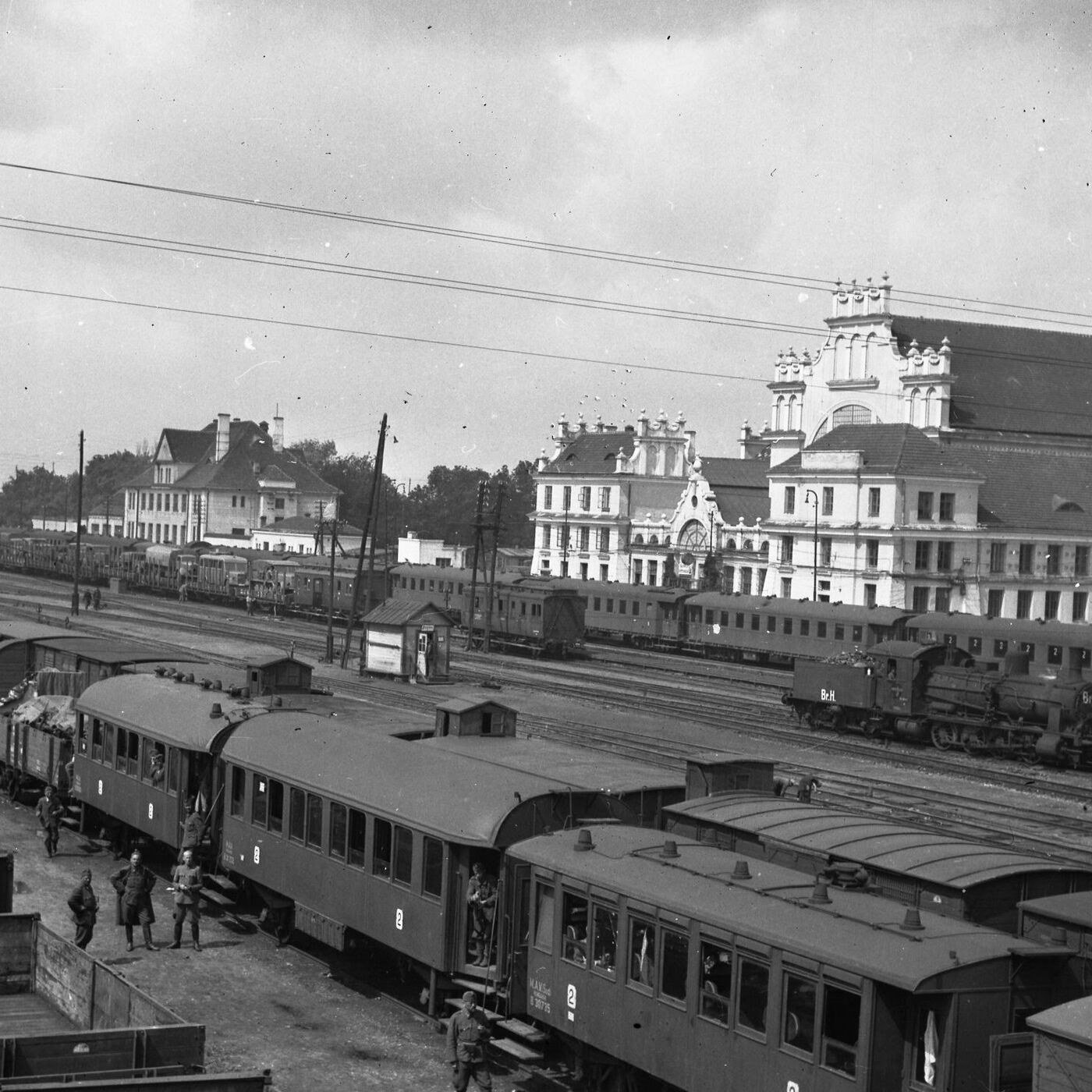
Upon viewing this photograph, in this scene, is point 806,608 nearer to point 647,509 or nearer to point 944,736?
point 944,736

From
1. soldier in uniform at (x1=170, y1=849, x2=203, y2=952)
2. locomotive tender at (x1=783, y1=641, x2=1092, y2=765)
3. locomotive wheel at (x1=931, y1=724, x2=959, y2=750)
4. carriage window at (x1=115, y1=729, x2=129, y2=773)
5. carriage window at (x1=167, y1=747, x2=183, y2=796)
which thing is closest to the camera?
soldier in uniform at (x1=170, y1=849, x2=203, y2=952)

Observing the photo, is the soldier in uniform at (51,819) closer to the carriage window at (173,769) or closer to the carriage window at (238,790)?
the carriage window at (173,769)

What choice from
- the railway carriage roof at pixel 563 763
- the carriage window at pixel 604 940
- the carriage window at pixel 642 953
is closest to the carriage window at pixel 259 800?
the railway carriage roof at pixel 563 763

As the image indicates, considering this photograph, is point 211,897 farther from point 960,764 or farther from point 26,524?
point 26,524

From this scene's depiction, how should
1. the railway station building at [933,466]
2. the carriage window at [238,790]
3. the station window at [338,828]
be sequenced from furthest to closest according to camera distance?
the railway station building at [933,466]
the carriage window at [238,790]
the station window at [338,828]

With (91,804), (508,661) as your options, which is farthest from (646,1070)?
(508,661)

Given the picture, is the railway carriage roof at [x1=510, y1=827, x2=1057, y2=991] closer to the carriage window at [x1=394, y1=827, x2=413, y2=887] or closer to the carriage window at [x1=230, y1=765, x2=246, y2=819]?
the carriage window at [x1=394, y1=827, x2=413, y2=887]

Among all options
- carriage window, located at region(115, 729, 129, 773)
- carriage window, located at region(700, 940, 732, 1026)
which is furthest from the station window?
carriage window, located at region(115, 729, 129, 773)
